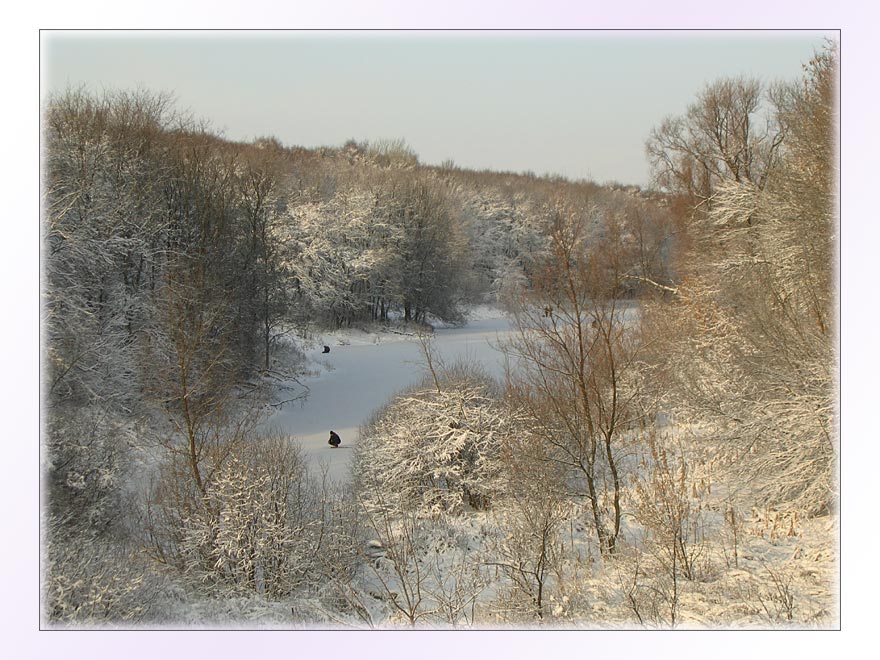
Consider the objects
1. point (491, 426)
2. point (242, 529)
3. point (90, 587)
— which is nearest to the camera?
point (90, 587)

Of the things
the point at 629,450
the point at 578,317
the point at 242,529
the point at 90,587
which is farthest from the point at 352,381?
the point at 90,587

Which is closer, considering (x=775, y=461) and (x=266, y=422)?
(x=775, y=461)

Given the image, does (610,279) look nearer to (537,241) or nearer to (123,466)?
(123,466)

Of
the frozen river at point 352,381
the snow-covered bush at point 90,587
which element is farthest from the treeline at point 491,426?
the frozen river at point 352,381

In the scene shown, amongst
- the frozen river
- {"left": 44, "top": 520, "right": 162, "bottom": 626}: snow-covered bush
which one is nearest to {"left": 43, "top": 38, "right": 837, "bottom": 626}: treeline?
{"left": 44, "top": 520, "right": 162, "bottom": 626}: snow-covered bush

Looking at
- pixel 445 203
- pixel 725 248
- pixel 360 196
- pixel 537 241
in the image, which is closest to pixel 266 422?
pixel 725 248

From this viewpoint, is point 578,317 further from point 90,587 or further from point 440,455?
point 90,587

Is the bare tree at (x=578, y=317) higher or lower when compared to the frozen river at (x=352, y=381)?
higher

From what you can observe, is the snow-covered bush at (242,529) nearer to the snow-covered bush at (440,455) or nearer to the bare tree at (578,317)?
the snow-covered bush at (440,455)
